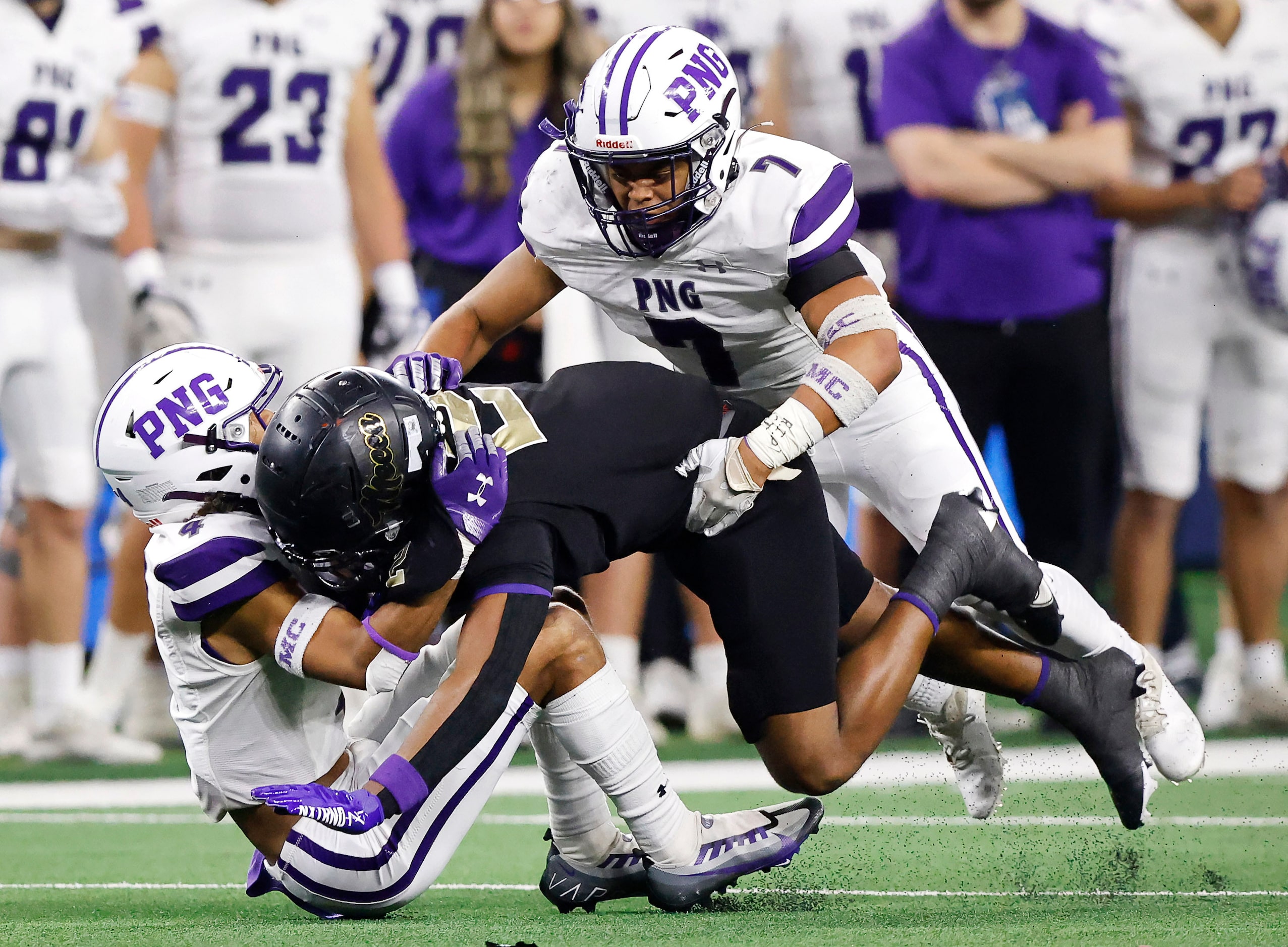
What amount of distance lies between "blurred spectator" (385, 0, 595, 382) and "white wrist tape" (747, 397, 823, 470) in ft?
9.68

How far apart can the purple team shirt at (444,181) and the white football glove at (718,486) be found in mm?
3018

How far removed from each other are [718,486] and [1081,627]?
42.6 inches

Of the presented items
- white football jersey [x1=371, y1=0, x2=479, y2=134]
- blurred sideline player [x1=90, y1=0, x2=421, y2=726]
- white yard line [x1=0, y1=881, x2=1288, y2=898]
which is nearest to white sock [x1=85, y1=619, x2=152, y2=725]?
blurred sideline player [x1=90, y1=0, x2=421, y2=726]

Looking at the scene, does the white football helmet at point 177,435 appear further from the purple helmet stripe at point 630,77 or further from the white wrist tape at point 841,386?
the white wrist tape at point 841,386

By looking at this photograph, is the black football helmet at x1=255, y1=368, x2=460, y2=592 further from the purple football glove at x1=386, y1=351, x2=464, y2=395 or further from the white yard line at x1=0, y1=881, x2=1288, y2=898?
the white yard line at x1=0, y1=881, x2=1288, y2=898

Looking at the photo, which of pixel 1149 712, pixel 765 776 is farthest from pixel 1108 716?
pixel 765 776

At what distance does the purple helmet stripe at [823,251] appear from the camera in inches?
144

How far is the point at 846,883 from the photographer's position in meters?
3.90

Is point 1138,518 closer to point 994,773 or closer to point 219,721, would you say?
point 994,773

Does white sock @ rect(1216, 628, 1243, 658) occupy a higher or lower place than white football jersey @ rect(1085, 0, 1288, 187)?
lower

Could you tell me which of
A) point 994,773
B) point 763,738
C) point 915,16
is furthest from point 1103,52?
point 763,738

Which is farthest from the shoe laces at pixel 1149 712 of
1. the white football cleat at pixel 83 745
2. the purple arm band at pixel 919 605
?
the white football cleat at pixel 83 745

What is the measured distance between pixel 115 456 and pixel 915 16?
407 centimetres

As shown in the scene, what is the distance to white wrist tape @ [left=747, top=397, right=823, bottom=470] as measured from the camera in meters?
3.39
